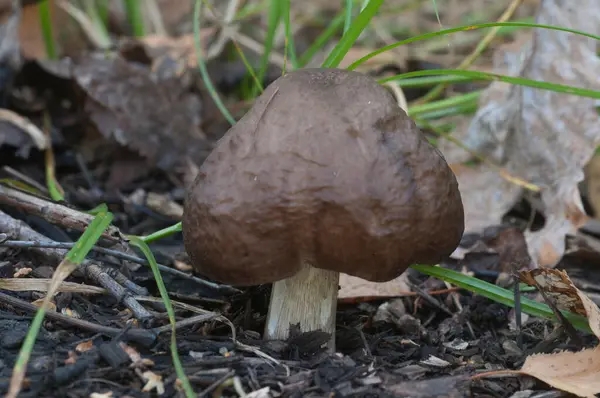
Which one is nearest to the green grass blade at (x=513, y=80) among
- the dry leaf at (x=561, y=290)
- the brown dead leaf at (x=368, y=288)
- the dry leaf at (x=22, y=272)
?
the dry leaf at (x=561, y=290)

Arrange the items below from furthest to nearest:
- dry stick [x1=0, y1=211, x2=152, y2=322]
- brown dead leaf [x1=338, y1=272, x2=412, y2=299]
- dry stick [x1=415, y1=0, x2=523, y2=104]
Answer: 1. dry stick [x1=415, y1=0, x2=523, y2=104]
2. brown dead leaf [x1=338, y1=272, x2=412, y2=299]
3. dry stick [x1=0, y1=211, x2=152, y2=322]

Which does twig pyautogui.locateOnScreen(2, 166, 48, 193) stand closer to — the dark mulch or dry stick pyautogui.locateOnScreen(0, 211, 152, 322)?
the dark mulch

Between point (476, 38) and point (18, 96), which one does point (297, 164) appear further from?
point (476, 38)

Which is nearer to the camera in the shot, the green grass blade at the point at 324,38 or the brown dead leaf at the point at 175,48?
the green grass blade at the point at 324,38

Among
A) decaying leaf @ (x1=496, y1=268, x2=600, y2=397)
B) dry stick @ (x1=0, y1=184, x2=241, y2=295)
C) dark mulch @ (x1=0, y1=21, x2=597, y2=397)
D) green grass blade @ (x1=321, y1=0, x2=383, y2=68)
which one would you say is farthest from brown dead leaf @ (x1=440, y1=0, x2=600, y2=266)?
dry stick @ (x1=0, y1=184, x2=241, y2=295)

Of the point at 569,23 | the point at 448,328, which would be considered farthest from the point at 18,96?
the point at 569,23

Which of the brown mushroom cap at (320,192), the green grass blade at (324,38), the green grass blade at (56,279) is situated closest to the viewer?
the green grass blade at (56,279)

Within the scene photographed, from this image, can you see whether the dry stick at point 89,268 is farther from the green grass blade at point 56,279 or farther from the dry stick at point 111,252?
the green grass blade at point 56,279
